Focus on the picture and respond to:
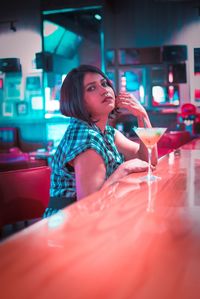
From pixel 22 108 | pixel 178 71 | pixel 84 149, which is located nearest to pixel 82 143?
pixel 84 149

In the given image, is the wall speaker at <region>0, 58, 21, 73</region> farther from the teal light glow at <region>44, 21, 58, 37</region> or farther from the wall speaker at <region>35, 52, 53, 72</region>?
the teal light glow at <region>44, 21, 58, 37</region>

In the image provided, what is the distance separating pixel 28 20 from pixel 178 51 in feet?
10.9

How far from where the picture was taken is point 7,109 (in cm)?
882

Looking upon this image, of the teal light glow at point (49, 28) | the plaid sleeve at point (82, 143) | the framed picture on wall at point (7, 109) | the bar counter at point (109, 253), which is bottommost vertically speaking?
the bar counter at point (109, 253)

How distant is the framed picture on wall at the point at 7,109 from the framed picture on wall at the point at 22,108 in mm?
175

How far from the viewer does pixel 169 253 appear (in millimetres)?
658

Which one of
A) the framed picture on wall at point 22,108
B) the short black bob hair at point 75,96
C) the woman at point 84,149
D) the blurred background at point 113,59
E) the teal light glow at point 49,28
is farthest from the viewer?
the framed picture on wall at point 22,108

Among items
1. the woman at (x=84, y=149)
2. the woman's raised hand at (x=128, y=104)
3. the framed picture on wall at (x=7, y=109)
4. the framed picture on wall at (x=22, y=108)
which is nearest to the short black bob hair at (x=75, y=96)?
the woman at (x=84, y=149)

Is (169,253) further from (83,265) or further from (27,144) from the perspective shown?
(27,144)

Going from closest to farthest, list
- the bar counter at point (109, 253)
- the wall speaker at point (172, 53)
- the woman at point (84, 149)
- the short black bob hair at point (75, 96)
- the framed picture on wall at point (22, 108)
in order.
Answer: the bar counter at point (109, 253) < the woman at point (84, 149) < the short black bob hair at point (75, 96) < the wall speaker at point (172, 53) < the framed picture on wall at point (22, 108)

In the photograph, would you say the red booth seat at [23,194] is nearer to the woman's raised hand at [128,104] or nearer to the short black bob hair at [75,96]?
the short black bob hair at [75,96]

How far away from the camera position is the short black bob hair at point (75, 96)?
200 centimetres

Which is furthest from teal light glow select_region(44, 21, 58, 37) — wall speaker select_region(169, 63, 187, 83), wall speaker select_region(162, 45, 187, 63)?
wall speaker select_region(169, 63, 187, 83)

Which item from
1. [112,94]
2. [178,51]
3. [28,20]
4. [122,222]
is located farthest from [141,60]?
[122,222]
